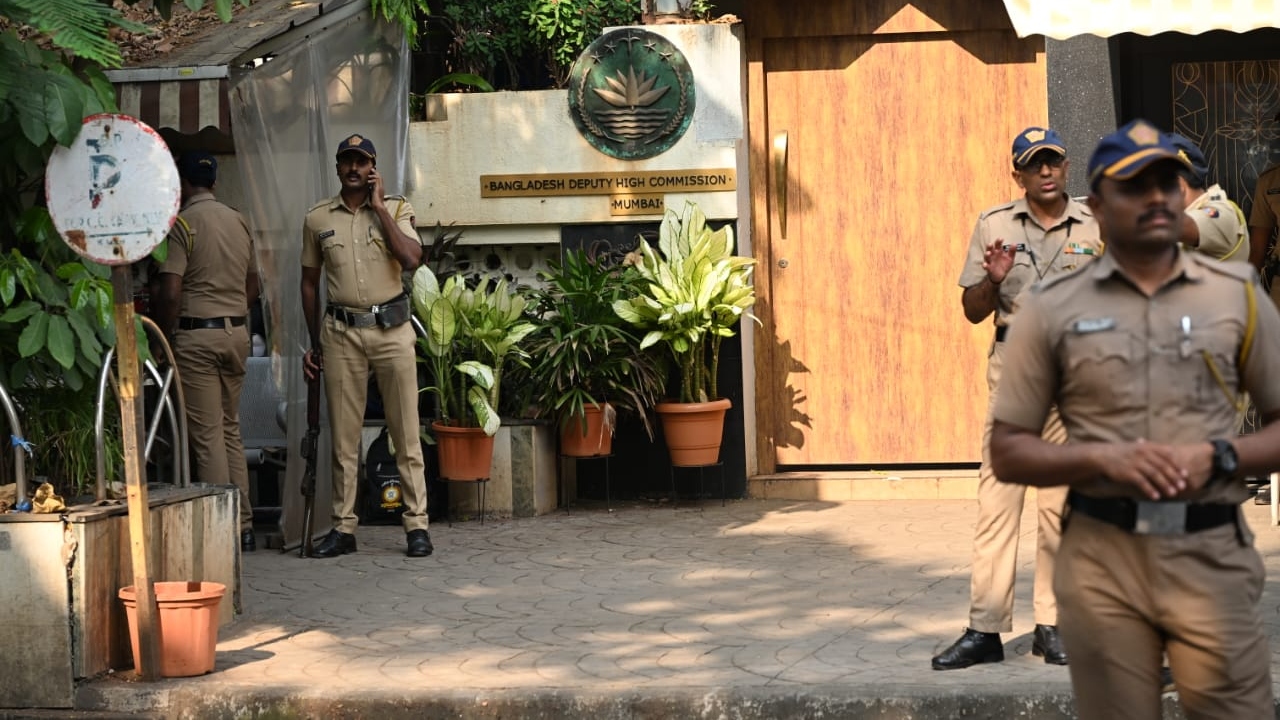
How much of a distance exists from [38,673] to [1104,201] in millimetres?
4469

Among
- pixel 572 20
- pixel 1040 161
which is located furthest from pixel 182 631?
pixel 572 20

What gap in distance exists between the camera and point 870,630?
23.5 feet

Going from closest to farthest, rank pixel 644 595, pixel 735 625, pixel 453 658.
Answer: pixel 453 658 → pixel 735 625 → pixel 644 595

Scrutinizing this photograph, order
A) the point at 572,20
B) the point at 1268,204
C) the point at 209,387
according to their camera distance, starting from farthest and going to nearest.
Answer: the point at 572,20 → the point at 1268,204 → the point at 209,387

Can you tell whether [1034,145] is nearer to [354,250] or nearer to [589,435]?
[354,250]

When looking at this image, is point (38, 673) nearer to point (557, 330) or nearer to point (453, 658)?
point (453, 658)

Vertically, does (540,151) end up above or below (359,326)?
above

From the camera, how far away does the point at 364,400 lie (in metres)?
9.47

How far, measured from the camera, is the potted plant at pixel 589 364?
1030 cm

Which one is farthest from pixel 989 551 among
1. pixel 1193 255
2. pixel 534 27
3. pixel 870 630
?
pixel 534 27

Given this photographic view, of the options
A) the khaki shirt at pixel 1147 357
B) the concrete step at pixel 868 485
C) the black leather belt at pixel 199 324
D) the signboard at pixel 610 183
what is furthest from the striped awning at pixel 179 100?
the khaki shirt at pixel 1147 357

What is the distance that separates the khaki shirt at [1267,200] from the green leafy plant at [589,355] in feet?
11.3

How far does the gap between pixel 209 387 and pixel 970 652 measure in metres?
4.82

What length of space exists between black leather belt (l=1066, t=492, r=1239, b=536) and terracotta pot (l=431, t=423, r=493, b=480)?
6440 millimetres
